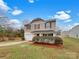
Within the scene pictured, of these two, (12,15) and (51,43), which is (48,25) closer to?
(51,43)

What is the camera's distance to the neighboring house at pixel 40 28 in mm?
35219

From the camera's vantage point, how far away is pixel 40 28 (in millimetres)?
37000

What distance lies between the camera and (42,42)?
90.4 ft

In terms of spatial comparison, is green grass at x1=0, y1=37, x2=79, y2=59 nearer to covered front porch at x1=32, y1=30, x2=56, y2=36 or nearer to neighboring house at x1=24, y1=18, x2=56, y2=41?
covered front porch at x1=32, y1=30, x2=56, y2=36

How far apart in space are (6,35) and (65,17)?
30465 millimetres

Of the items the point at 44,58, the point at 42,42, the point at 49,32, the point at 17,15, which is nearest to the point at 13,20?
the point at 17,15

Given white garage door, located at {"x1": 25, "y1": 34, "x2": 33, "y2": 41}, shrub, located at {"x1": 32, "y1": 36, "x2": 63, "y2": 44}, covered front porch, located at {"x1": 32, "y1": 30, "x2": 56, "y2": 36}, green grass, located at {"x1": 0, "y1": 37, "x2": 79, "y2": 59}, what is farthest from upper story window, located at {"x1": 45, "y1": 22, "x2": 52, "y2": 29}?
green grass, located at {"x1": 0, "y1": 37, "x2": 79, "y2": 59}

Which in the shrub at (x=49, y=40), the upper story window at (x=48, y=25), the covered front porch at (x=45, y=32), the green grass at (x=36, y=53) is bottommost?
the green grass at (x=36, y=53)

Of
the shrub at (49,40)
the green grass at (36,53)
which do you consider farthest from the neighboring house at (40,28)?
the green grass at (36,53)

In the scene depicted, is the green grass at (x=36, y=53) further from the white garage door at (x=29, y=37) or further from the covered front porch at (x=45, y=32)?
the white garage door at (x=29, y=37)

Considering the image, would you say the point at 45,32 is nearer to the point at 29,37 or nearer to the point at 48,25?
the point at 48,25

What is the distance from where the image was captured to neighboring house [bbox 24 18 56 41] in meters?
35.2

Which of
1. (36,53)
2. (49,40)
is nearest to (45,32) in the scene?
(49,40)

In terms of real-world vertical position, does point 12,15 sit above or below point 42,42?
above
